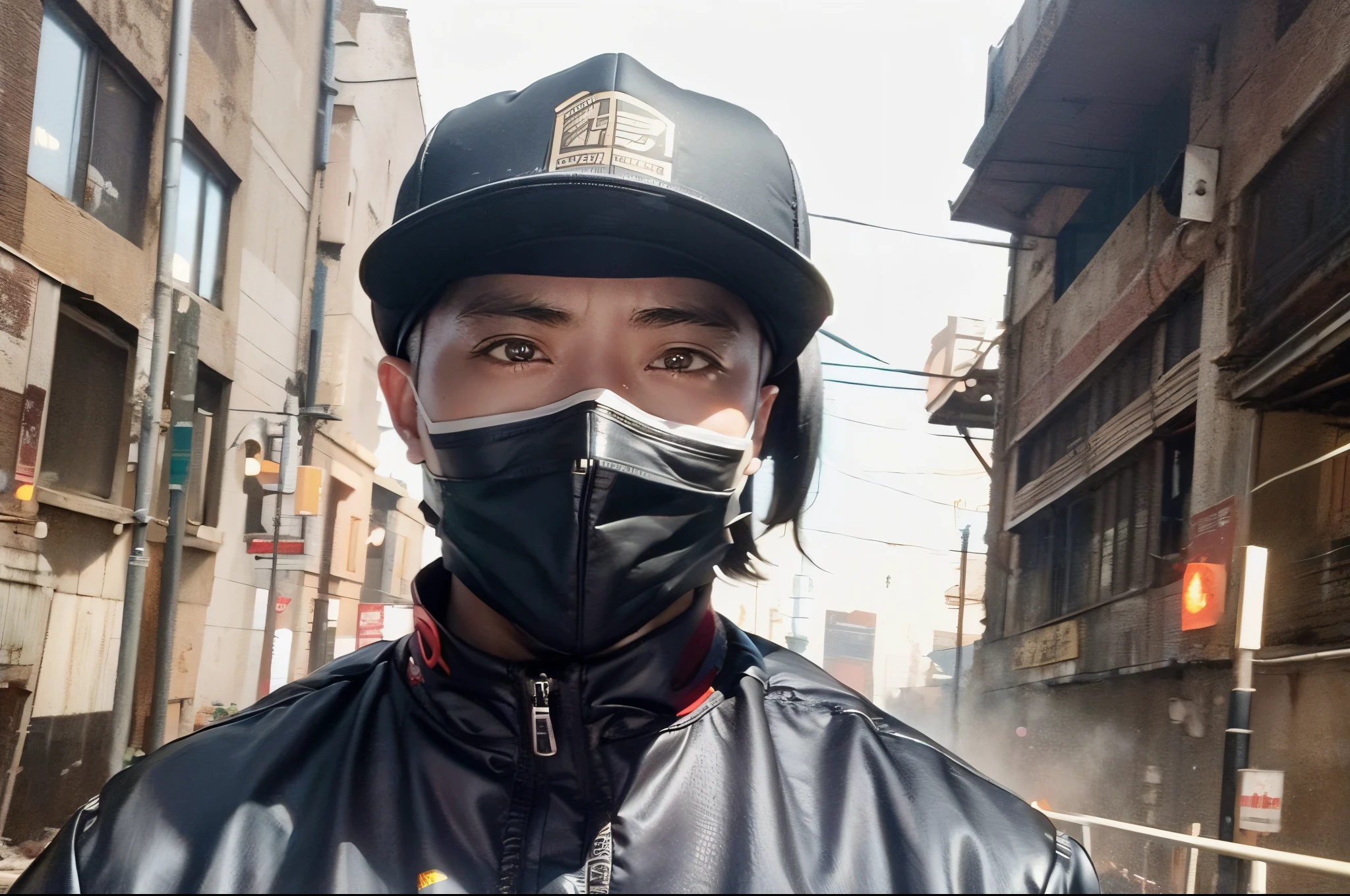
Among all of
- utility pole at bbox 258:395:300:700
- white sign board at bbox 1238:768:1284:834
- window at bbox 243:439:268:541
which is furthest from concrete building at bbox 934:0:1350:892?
window at bbox 243:439:268:541

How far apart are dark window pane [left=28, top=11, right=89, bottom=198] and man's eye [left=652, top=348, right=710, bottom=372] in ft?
27.9

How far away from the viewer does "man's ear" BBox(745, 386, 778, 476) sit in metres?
1.88

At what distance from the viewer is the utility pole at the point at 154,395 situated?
8.70 m

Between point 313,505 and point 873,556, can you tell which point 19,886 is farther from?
point 873,556

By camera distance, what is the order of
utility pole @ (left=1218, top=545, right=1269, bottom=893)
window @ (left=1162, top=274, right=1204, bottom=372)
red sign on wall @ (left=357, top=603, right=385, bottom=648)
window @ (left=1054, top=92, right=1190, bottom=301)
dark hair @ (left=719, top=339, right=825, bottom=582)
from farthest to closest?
red sign on wall @ (left=357, top=603, right=385, bottom=648)
window @ (left=1054, top=92, right=1190, bottom=301)
window @ (left=1162, top=274, right=1204, bottom=372)
utility pole @ (left=1218, top=545, right=1269, bottom=893)
dark hair @ (left=719, top=339, right=825, bottom=582)

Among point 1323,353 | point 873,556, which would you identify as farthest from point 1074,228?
point 873,556

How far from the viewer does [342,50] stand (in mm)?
22906

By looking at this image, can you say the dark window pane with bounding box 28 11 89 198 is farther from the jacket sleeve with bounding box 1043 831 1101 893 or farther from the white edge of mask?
the jacket sleeve with bounding box 1043 831 1101 893

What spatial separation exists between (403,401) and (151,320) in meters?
10.2

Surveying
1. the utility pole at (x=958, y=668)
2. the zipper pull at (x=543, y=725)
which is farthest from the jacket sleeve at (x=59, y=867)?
the utility pole at (x=958, y=668)

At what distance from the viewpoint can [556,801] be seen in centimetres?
148

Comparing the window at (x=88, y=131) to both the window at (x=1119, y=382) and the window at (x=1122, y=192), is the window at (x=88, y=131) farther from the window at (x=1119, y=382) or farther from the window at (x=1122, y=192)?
the window at (x=1122, y=192)

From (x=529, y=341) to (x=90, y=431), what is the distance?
10.4 m

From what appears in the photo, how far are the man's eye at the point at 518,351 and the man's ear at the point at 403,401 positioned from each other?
22 cm
